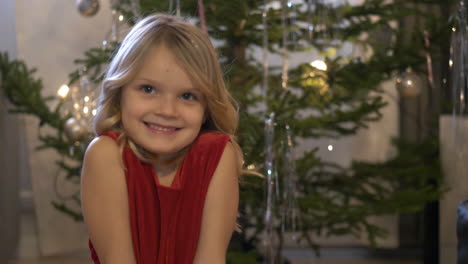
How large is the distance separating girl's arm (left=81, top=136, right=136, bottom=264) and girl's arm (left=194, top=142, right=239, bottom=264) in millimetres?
118

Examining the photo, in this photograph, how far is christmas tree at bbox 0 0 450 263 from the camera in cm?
173

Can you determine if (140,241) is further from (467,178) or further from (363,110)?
(467,178)

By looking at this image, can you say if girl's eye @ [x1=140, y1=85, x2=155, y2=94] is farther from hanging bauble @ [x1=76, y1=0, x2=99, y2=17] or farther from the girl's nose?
hanging bauble @ [x1=76, y1=0, x2=99, y2=17]

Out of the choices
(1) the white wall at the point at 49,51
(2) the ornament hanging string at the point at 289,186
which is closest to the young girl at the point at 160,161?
(2) the ornament hanging string at the point at 289,186

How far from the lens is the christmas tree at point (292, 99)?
68.2 inches

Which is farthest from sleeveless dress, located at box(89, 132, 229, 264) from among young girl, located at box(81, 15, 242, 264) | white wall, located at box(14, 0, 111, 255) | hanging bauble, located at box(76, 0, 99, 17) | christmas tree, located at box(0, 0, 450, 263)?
white wall, located at box(14, 0, 111, 255)

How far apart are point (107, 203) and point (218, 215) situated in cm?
18

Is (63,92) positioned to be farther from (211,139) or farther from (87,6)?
(211,139)

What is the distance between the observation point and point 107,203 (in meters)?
0.99

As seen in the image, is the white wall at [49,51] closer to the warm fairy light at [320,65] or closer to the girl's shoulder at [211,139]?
the warm fairy light at [320,65]

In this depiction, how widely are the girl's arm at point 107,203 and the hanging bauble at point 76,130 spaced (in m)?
0.97

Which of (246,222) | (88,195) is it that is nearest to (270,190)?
(246,222)

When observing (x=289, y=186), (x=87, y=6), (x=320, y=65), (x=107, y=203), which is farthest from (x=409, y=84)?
(x=107, y=203)

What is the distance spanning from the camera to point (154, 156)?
3.44ft
